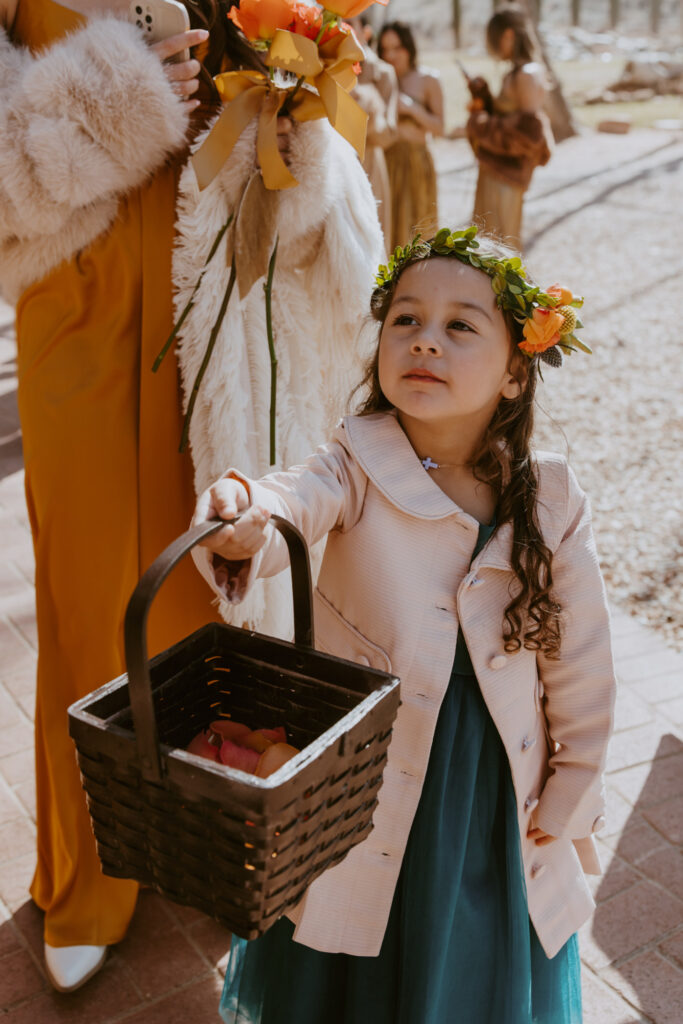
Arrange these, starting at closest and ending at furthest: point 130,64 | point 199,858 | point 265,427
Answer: point 199,858
point 130,64
point 265,427

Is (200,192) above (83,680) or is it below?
above

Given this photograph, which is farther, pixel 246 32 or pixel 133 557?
pixel 133 557

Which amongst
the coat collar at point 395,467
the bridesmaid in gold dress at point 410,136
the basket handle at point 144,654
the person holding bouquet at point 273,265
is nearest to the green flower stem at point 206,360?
the person holding bouquet at point 273,265

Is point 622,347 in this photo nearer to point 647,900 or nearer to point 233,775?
point 647,900

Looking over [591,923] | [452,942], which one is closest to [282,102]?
[452,942]

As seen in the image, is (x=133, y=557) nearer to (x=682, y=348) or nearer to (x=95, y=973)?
(x=95, y=973)

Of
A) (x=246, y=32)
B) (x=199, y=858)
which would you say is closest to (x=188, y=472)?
(x=246, y=32)

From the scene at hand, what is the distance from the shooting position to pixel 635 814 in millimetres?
2914

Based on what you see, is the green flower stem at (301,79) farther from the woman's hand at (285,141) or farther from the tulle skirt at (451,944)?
the tulle skirt at (451,944)

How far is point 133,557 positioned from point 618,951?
60.2 inches

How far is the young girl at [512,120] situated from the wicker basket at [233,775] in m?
5.73

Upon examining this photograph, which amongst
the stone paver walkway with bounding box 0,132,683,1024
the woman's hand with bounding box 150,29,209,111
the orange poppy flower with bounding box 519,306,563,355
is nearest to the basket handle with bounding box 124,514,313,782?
the orange poppy flower with bounding box 519,306,563,355

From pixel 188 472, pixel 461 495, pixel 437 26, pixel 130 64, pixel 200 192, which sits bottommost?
pixel 437 26

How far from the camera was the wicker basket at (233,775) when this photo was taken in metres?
1.15
